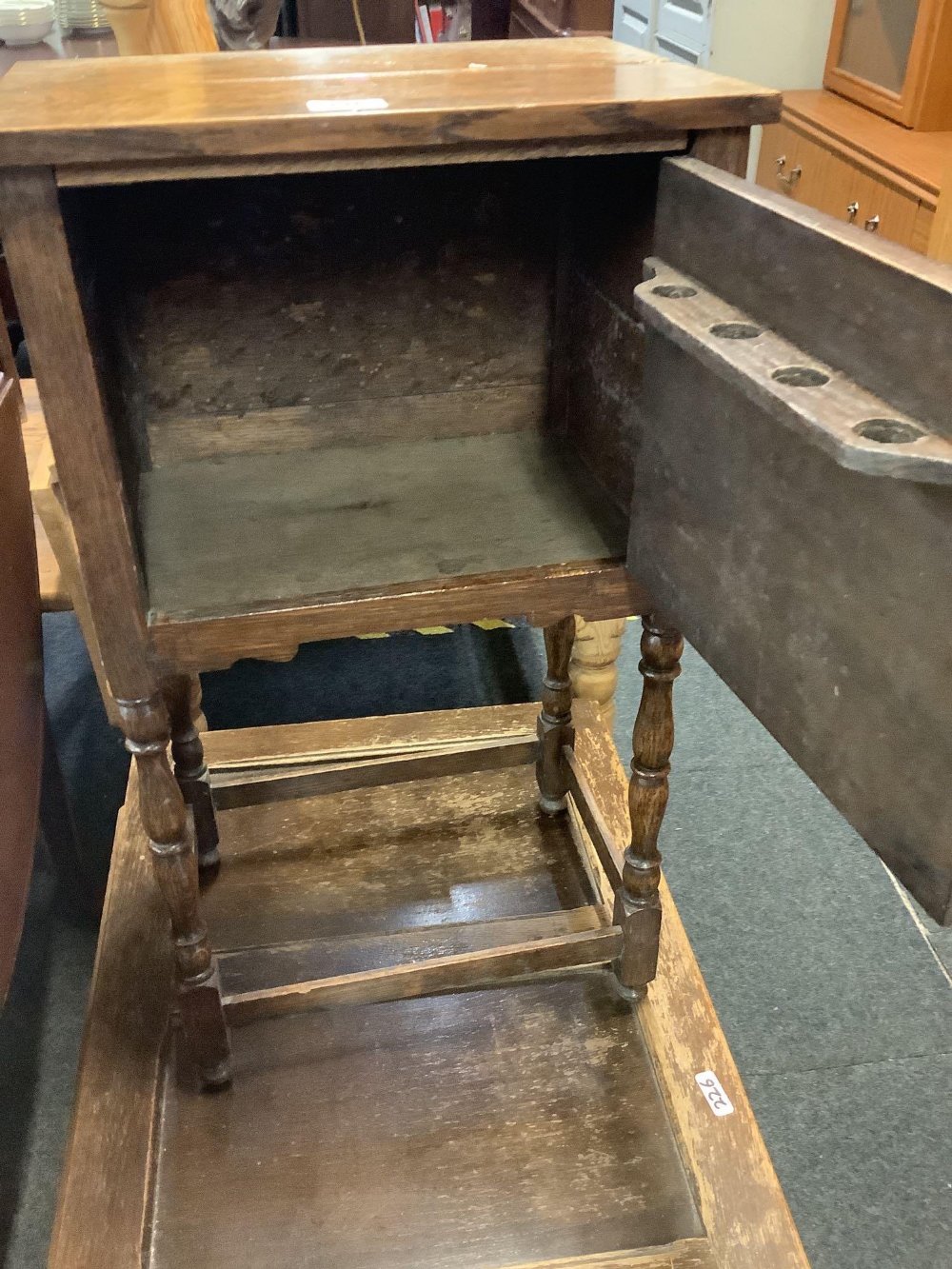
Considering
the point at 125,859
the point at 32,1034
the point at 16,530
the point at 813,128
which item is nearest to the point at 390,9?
the point at 813,128

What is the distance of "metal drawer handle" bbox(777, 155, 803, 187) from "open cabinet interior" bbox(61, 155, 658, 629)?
1523 mm

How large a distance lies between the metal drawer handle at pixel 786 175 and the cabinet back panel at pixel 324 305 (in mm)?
1524

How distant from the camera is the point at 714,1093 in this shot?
1.06m

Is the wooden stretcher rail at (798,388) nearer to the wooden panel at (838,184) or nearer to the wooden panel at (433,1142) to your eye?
the wooden panel at (433,1142)

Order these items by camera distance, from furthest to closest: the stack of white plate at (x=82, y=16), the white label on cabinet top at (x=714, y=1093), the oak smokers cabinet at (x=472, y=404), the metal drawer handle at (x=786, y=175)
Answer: the stack of white plate at (x=82, y=16) → the metal drawer handle at (x=786, y=175) → the white label on cabinet top at (x=714, y=1093) → the oak smokers cabinet at (x=472, y=404)

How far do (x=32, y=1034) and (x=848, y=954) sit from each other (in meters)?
1.10

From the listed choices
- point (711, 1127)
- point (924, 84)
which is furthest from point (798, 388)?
point (924, 84)

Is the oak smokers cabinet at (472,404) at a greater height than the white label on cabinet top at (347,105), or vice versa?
the white label on cabinet top at (347,105)

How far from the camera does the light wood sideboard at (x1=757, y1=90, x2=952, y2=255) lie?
1.83 meters

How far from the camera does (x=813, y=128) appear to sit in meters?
2.21

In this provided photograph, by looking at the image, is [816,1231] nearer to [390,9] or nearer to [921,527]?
[921,527]

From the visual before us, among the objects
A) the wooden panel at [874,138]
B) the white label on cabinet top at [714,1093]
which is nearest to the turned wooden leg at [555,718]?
the white label on cabinet top at [714,1093]

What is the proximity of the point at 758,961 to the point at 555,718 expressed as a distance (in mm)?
450

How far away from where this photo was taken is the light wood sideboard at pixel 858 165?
183 centimetres
